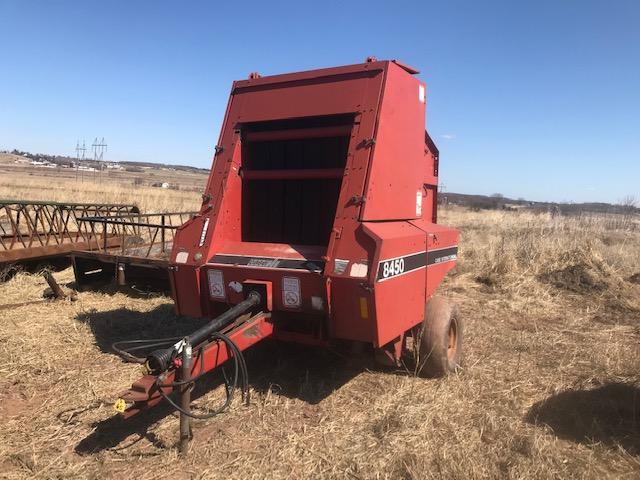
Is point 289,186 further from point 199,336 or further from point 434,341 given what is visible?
point 199,336

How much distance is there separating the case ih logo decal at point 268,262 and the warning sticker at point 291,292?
0.10m

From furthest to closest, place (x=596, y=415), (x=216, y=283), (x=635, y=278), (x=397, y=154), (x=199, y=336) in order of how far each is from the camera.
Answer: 1. (x=635, y=278)
2. (x=397, y=154)
3. (x=216, y=283)
4. (x=596, y=415)
5. (x=199, y=336)

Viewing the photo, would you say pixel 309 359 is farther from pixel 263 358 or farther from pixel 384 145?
pixel 384 145

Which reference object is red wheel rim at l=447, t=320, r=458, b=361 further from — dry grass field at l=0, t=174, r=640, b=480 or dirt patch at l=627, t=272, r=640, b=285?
dirt patch at l=627, t=272, r=640, b=285

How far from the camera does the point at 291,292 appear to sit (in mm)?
3863

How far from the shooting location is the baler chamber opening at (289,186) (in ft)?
15.5

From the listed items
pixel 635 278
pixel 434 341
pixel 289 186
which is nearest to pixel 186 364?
pixel 434 341

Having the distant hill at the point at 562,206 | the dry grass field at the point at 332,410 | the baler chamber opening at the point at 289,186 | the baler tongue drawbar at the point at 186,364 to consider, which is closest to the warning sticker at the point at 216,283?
the baler tongue drawbar at the point at 186,364

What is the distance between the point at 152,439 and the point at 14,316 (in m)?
3.63

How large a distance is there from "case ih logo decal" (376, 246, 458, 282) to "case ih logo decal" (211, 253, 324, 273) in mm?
486

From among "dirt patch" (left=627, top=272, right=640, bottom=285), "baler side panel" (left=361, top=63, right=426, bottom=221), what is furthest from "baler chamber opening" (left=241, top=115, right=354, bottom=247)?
"dirt patch" (left=627, top=272, right=640, bottom=285)

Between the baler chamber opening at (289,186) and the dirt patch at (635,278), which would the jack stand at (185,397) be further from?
the dirt patch at (635,278)

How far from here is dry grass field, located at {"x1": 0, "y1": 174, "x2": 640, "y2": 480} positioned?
3.10 m

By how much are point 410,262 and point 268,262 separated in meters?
1.16
